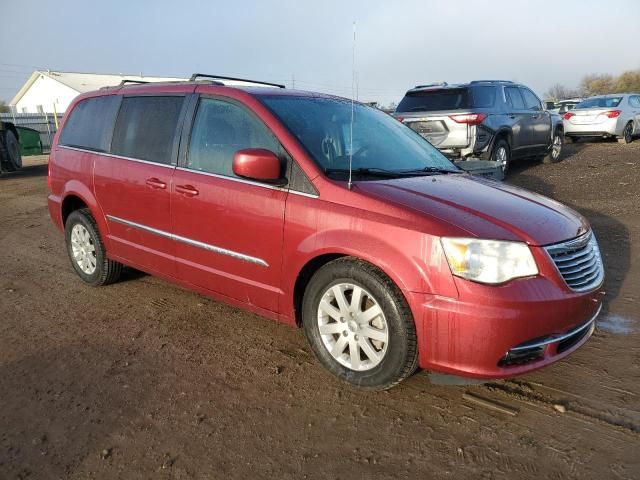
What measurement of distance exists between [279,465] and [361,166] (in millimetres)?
1856

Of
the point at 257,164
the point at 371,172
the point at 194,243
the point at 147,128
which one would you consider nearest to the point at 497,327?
the point at 371,172

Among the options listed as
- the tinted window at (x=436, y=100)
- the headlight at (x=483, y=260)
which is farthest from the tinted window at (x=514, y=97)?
the headlight at (x=483, y=260)

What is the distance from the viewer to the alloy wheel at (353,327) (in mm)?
2881

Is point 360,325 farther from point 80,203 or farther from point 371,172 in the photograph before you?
point 80,203

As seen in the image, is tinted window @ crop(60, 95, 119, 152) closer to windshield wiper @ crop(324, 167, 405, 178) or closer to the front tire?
windshield wiper @ crop(324, 167, 405, 178)

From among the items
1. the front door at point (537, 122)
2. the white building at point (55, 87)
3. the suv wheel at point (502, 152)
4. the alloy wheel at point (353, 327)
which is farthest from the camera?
the white building at point (55, 87)

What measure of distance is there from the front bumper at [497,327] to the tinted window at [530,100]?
30.5 feet

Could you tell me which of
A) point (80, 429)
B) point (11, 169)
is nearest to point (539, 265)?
point (80, 429)

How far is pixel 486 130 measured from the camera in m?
9.17

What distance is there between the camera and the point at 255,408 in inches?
112

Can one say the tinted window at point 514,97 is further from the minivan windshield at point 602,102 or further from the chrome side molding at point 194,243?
the chrome side molding at point 194,243

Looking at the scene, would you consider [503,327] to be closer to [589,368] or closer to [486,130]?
[589,368]

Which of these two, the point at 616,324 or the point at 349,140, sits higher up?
the point at 349,140

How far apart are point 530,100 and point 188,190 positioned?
9708 mm
